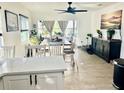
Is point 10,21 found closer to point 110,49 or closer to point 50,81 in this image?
point 50,81

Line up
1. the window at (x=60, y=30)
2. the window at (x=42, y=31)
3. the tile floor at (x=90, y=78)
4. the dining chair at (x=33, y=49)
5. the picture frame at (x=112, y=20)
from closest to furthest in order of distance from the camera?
the tile floor at (x=90, y=78) → the dining chair at (x=33, y=49) → the picture frame at (x=112, y=20) → the window at (x=42, y=31) → the window at (x=60, y=30)

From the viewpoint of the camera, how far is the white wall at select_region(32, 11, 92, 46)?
9117 millimetres

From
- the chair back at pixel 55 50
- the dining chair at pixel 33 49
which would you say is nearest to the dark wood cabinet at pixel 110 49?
the chair back at pixel 55 50

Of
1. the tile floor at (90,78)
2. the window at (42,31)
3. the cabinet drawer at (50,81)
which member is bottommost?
the tile floor at (90,78)

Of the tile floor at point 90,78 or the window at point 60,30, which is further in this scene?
the window at point 60,30

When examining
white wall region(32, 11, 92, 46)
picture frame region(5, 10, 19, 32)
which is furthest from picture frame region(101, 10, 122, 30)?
picture frame region(5, 10, 19, 32)

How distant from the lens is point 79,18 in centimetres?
926

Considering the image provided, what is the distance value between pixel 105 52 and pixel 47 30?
529 centimetres

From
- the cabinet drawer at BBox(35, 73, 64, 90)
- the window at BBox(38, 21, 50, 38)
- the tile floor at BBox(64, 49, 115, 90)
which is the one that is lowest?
the tile floor at BBox(64, 49, 115, 90)

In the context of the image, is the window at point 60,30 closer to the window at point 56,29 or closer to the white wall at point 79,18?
the window at point 56,29

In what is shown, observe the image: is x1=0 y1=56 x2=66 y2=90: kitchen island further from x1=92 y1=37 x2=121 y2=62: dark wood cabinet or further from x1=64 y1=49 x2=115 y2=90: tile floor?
x1=92 y1=37 x2=121 y2=62: dark wood cabinet

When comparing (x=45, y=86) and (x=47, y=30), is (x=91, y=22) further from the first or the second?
(x=45, y=86)

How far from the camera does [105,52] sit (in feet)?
18.1

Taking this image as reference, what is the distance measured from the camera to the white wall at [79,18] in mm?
9117
